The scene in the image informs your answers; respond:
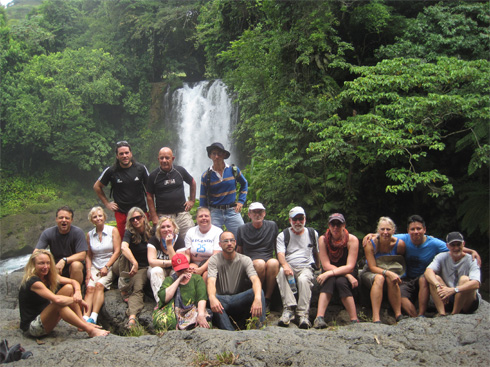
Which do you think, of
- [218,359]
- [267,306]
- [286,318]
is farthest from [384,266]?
[218,359]

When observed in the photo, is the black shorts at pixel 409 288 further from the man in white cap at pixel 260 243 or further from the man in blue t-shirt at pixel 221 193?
the man in blue t-shirt at pixel 221 193

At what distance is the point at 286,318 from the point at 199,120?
1828 centimetres

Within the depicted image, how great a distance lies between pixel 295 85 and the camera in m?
10.2

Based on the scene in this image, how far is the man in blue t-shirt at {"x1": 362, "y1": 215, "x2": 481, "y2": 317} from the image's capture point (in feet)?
17.5

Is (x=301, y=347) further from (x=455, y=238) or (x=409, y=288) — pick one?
(x=455, y=238)

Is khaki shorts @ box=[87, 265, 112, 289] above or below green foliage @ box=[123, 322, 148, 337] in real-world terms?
above

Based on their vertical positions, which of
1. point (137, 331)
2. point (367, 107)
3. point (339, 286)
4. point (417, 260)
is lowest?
point (137, 331)

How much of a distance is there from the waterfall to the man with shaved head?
1436cm

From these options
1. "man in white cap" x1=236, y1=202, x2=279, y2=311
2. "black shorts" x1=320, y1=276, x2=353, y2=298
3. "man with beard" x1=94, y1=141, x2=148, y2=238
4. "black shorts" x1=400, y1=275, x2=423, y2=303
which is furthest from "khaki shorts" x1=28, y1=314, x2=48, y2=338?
"black shorts" x1=400, y1=275, x2=423, y2=303

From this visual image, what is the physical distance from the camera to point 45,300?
5.04 m

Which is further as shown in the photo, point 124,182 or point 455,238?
point 124,182

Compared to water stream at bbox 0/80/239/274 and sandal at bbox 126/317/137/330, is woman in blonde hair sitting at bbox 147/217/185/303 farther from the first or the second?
water stream at bbox 0/80/239/274

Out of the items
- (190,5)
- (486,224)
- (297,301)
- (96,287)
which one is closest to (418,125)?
(486,224)

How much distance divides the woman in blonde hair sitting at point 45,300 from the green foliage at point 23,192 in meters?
20.1
